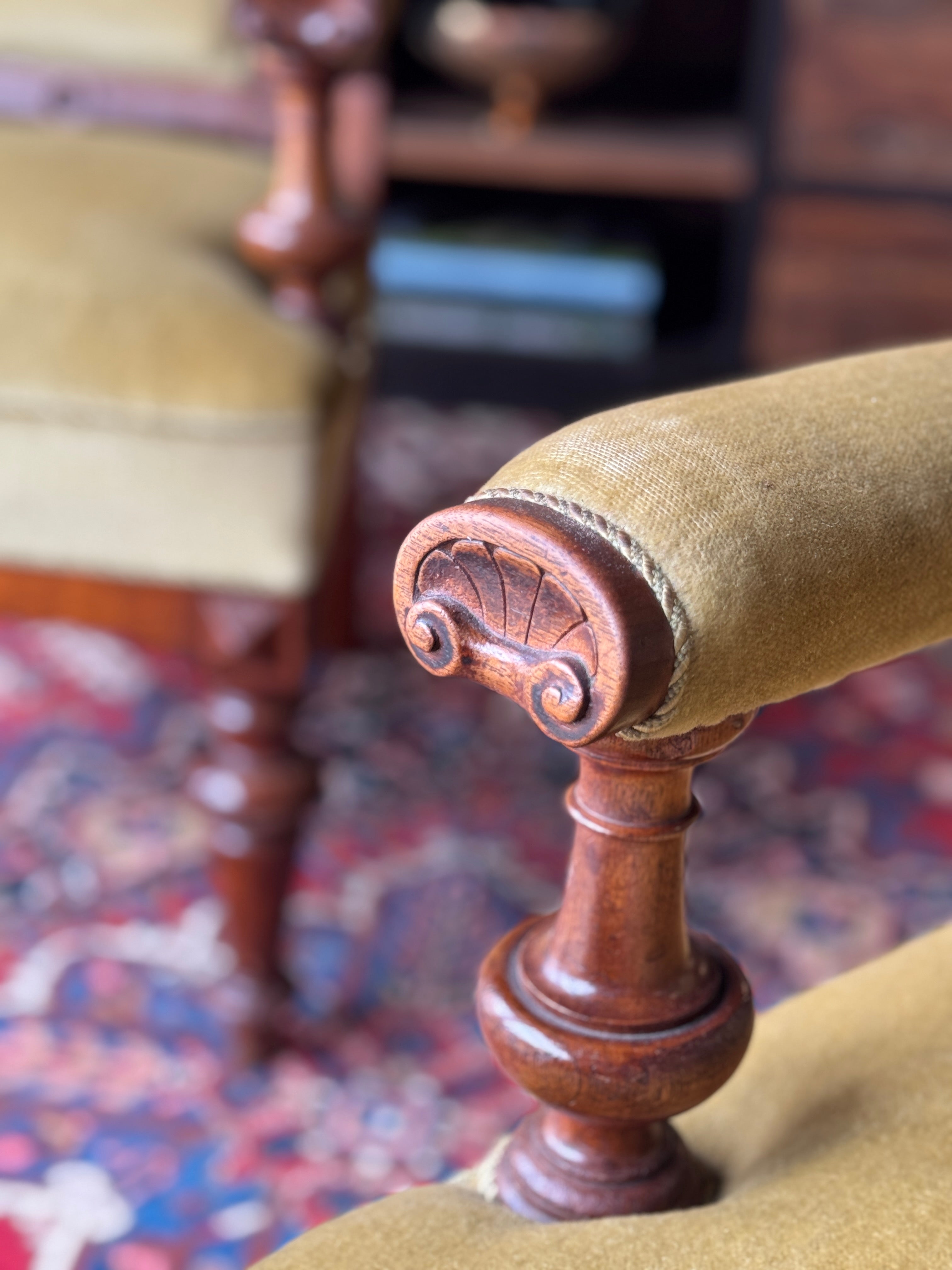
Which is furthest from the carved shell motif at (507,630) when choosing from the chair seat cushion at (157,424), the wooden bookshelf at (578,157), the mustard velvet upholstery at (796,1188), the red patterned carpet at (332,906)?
the wooden bookshelf at (578,157)

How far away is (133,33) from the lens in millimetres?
1165

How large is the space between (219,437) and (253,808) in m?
0.20

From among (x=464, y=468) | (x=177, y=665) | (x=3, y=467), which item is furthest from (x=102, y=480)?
(x=464, y=468)

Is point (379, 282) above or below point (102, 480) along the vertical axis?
below

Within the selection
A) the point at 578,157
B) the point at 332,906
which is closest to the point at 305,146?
the point at 332,906

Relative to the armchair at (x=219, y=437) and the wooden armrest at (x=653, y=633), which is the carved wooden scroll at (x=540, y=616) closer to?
the wooden armrest at (x=653, y=633)

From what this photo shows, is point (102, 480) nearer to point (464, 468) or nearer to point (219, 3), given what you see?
point (219, 3)

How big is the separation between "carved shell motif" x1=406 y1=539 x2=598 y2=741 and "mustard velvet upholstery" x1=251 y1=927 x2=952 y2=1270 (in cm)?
13

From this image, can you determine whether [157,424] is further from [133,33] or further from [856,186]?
[856,186]

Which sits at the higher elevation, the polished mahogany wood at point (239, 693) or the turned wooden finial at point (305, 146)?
the turned wooden finial at point (305, 146)

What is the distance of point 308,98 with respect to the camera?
75 centimetres

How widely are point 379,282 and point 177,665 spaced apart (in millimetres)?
616

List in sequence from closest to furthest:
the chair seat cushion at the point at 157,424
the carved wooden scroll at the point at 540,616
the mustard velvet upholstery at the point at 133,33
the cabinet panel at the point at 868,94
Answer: the carved wooden scroll at the point at 540,616 → the chair seat cushion at the point at 157,424 → the mustard velvet upholstery at the point at 133,33 → the cabinet panel at the point at 868,94

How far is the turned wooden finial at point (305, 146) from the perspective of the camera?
0.71 m
